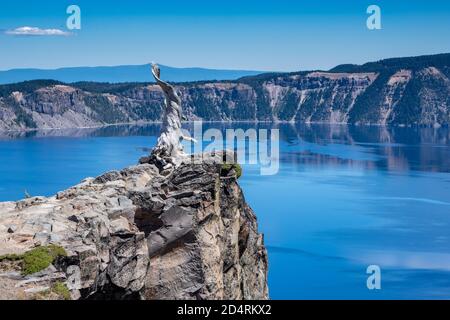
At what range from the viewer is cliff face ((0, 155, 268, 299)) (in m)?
12.6

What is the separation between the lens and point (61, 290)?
11469mm

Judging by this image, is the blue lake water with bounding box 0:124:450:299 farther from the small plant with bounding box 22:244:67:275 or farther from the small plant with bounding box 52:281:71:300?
the small plant with bounding box 52:281:71:300

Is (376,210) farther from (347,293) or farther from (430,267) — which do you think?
(347,293)

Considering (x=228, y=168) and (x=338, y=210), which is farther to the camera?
(x=338, y=210)

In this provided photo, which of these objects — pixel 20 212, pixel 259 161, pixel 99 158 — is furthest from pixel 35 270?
pixel 99 158

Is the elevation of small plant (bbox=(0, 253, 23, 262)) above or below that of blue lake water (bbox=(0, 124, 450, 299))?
above

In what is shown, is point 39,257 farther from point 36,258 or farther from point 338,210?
point 338,210

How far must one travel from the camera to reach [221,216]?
716 inches

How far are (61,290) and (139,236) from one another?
3.84 m

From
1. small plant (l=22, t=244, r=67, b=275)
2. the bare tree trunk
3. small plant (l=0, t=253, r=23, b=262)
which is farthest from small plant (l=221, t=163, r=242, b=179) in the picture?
small plant (l=0, t=253, r=23, b=262)

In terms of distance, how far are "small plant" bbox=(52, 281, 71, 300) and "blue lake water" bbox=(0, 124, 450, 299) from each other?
30.8 meters

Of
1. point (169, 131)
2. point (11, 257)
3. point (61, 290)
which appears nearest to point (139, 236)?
point (11, 257)

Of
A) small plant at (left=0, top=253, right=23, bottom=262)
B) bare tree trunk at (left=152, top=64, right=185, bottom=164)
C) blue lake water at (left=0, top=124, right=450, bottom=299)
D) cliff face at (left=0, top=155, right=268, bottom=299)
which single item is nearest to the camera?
small plant at (left=0, top=253, right=23, bottom=262)
